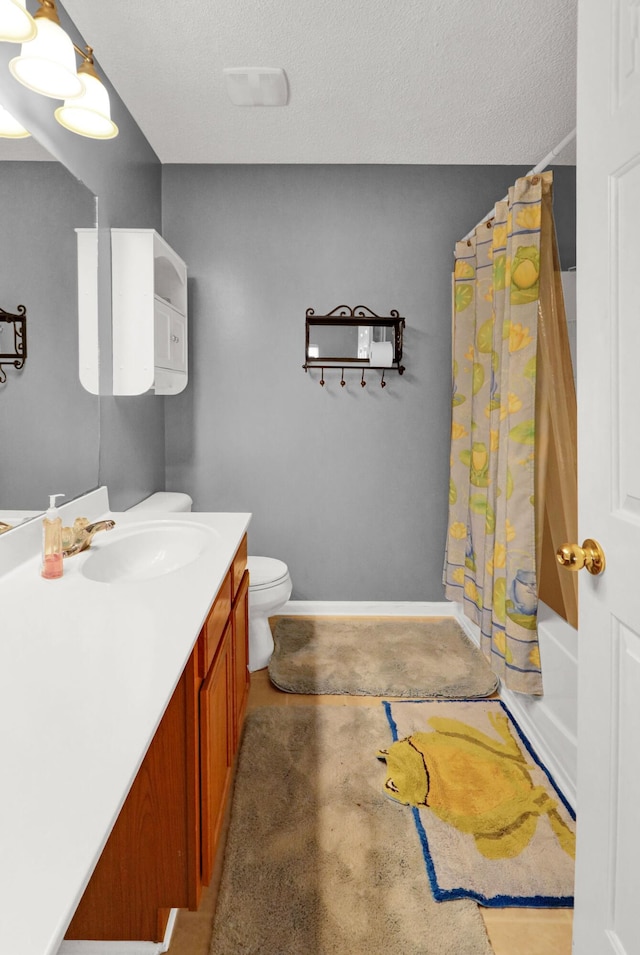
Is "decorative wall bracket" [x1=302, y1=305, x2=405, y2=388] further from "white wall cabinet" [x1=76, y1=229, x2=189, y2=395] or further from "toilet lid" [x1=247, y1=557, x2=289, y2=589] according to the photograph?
"toilet lid" [x1=247, y1=557, x2=289, y2=589]

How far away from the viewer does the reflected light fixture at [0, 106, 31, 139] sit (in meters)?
1.36

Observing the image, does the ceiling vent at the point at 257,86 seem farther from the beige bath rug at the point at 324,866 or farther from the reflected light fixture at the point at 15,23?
the beige bath rug at the point at 324,866

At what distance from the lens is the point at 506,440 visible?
6.41 feet

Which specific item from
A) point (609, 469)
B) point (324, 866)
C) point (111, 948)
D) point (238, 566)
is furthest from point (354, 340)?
point (111, 948)

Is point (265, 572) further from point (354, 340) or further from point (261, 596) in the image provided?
point (354, 340)

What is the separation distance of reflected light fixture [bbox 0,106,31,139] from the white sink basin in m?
1.13

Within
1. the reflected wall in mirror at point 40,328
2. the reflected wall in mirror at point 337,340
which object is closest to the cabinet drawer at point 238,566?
the reflected wall in mirror at point 40,328

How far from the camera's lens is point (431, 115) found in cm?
238

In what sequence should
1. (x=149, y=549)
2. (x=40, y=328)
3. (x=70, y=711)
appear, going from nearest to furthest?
1. (x=70, y=711)
2. (x=40, y=328)
3. (x=149, y=549)

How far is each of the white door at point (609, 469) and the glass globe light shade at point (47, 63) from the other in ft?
3.69

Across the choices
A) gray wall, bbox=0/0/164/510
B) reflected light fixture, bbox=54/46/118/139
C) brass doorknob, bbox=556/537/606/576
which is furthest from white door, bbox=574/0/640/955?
gray wall, bbox=0/0/164/510

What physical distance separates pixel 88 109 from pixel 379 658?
2373 mm

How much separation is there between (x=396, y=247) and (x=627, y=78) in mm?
2109

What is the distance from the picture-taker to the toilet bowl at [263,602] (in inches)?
91.9
